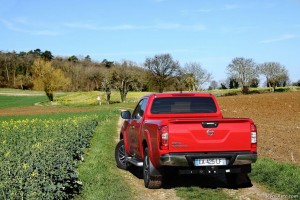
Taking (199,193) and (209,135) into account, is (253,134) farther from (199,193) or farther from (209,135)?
(199,193)

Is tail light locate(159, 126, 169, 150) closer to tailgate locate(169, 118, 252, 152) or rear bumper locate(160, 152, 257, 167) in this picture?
tailgate locate(169, 118, 252, 152)

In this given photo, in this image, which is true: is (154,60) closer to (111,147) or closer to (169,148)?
(111,147)

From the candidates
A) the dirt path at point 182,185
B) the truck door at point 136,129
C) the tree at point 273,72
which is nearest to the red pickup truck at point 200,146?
the dirt path at point 182,185

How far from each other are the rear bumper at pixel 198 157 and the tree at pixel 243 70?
3612 inches

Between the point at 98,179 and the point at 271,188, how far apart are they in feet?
12.7

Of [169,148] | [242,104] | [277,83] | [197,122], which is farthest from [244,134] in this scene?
[277,83]

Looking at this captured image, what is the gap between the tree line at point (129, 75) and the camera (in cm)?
7869

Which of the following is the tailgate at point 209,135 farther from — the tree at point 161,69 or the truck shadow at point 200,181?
the tree at point 161,69

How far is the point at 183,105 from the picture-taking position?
10203 mm

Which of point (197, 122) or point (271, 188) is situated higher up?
point (197, 122)

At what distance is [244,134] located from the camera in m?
8.35

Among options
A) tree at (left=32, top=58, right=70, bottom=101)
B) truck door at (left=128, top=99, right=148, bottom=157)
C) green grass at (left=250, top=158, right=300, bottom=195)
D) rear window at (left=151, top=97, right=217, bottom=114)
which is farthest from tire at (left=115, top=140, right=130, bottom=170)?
tree at (left=32, top=58, right=70, bottom=101)

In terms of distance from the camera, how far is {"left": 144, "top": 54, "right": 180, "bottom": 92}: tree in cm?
9562

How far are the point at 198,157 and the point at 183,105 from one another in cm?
220
